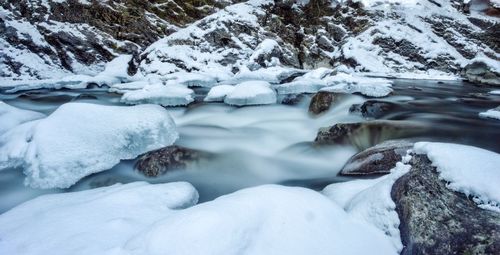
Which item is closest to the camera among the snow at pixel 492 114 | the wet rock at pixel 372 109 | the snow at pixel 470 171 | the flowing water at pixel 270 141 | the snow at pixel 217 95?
the snow at pixel 470 171

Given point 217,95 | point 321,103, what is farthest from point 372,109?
point 217,95

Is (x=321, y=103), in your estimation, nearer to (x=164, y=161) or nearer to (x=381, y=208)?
(x=164, y=161)

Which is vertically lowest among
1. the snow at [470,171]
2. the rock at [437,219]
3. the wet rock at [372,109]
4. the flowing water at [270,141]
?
the flowing water at [270,141]

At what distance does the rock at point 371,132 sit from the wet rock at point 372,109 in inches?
67.2

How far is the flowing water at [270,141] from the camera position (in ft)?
15.7

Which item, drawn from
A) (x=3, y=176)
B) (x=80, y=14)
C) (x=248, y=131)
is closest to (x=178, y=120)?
(x=248, y=131)

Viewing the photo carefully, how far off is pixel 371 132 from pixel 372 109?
2334mm

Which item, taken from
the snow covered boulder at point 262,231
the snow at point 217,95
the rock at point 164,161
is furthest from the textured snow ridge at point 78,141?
the snow at point 217,95

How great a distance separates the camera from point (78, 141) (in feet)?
15.6

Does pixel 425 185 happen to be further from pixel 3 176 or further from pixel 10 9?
pixel 10 9

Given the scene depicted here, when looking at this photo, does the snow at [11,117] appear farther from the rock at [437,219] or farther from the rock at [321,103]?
the rock at [437,219]

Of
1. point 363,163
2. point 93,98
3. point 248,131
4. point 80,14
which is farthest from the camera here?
point 80,14

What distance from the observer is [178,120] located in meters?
8.70

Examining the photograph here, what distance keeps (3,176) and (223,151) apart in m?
3.45
